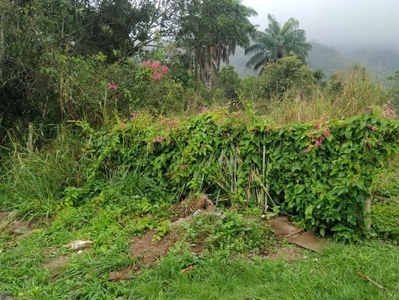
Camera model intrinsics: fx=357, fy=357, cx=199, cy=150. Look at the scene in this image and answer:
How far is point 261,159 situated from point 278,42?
3243 centimetres

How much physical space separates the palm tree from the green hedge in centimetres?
3065

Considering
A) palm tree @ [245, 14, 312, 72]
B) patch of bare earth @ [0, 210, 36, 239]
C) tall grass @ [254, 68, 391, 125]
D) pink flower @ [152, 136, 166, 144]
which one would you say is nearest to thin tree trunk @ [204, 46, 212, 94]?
palm tree @ [245, 14, 312, 72]

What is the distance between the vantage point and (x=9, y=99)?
612 centimetres

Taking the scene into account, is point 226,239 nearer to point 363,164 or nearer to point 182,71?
point 363,164

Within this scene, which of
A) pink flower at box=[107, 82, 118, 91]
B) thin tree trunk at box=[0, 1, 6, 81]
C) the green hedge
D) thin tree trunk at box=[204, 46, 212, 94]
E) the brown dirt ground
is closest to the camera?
the brown dirt ground

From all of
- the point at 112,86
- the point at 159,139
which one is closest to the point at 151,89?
the point at 112,86

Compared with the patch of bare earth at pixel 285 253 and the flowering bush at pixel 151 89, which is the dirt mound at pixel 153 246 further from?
the flowering bush at pixel 151 89

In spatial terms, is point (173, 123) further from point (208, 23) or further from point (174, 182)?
point (208, 23)

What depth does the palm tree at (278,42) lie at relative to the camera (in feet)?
111

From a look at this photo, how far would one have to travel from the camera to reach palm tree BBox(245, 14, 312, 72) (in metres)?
33.7

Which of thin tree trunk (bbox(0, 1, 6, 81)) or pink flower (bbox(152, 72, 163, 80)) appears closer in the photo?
thin tree trunk (bbox(0, 1, 6, 81))

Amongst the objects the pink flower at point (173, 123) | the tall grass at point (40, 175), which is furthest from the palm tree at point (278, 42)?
the pink flower at point (173, 123)

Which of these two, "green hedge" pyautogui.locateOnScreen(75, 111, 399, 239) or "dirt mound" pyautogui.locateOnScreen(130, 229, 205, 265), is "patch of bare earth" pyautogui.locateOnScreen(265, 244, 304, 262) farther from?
"dirt mound" pyautogui.locateOnScreen(130, 229, 205, 265)

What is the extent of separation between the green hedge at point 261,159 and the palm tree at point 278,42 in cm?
3065
